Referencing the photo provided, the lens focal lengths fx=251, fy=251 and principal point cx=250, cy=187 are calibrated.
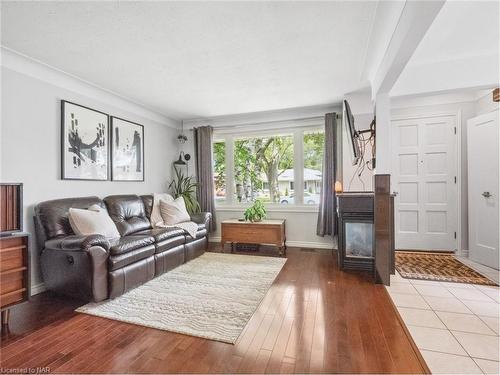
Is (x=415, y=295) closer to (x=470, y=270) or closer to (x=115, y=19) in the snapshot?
(x=470, y=270)

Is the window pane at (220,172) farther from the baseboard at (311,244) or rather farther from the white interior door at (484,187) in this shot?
the white interior door at (484,187)

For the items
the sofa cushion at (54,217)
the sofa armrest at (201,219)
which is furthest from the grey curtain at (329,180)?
the sofa cushion at (54,217)

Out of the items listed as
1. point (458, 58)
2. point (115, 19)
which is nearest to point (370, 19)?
point (458, 58)

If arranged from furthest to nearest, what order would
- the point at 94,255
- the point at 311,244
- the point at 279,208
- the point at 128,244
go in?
1. the point at 279,208
2. the point at 311,244
3. the point at 128,244
4. the point at 94,255

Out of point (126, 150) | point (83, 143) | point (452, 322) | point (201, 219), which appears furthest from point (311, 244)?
point (83, 143)

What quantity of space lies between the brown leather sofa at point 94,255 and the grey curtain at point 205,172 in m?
1.56

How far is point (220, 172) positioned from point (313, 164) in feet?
6.00

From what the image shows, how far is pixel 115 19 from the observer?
1.97 meters

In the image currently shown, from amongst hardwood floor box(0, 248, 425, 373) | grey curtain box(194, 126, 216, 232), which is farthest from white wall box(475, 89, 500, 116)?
grey curtain box(194, 126, 216, 232)

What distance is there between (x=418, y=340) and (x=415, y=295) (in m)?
0.83

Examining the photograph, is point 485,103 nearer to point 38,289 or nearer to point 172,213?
point 172,213

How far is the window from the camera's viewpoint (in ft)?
14.7

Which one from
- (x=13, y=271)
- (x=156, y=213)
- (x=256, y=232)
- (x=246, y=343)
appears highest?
(x=156, y=213)

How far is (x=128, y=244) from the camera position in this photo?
8.29 feet
